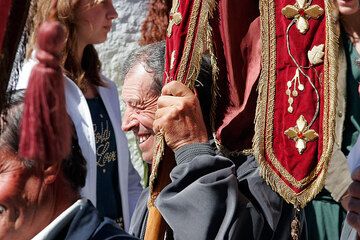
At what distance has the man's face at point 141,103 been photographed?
4.09 meters

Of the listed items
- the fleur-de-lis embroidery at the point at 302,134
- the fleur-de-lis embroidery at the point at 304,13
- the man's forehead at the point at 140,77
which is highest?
the fleur-de-lis embroidery at the point at 304,13

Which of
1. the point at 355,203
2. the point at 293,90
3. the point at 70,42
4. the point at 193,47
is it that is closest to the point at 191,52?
the point at 193,47

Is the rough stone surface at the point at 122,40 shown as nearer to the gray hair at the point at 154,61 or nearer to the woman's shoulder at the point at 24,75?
the gray hair at the point at 154,61

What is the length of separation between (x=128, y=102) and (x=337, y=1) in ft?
3.29

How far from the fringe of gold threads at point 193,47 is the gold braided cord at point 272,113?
178 millimetres

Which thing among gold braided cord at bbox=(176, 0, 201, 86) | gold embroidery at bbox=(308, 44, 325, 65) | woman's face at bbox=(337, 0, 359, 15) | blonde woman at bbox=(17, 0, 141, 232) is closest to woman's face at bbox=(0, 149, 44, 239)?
gold braided cord at bbox=(176, 0, 201, 86)

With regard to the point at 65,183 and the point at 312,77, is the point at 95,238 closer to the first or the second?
the point at 65,183

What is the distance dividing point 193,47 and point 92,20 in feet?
4.61

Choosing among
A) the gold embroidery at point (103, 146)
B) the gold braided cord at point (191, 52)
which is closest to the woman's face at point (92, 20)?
the gold embroidery at point (103, 146)

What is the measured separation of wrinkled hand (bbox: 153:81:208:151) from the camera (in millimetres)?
3482

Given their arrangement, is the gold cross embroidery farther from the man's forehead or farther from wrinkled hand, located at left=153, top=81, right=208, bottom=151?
the man's forehead

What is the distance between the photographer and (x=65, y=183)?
2.91 meters

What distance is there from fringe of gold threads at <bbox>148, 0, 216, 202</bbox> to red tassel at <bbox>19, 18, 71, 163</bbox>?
1.05 metres

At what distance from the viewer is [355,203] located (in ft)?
10.4
